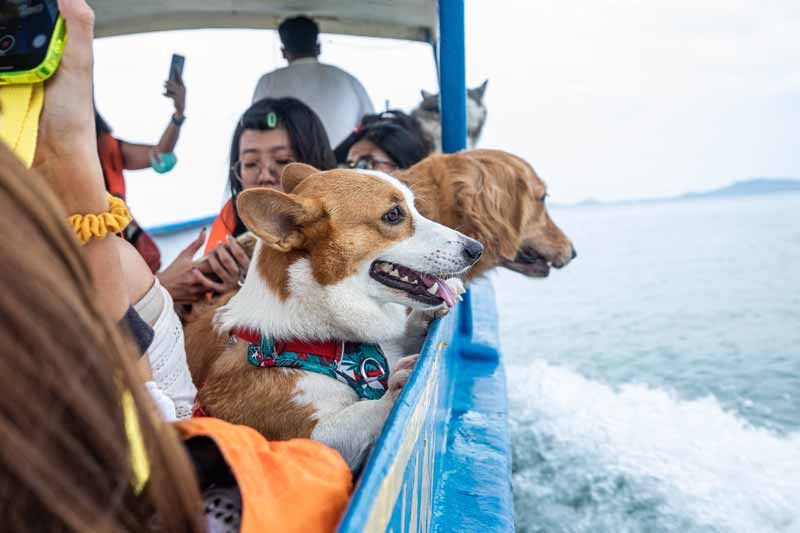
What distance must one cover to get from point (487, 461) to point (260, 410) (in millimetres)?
888

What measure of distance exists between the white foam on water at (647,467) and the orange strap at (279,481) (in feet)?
6.06

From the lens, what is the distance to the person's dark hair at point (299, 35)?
376cm

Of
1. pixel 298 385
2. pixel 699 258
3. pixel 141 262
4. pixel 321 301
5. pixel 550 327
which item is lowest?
pixel 699 258

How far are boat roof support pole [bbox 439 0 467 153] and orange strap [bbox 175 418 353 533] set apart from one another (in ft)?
6.93

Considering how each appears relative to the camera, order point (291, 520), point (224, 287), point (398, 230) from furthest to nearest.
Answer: point (224, 287) < point (398, 230) < point (291, 520)

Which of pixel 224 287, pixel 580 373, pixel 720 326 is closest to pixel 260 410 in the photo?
pixel 224 287

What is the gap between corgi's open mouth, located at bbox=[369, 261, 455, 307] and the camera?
1.48m

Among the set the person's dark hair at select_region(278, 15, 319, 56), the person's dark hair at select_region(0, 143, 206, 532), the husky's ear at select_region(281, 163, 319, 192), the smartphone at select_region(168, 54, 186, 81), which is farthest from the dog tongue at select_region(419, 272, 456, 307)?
the person's dark hair at select_region(278, 15, 319, 56)

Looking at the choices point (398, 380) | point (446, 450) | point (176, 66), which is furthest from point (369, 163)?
point (398, 380)

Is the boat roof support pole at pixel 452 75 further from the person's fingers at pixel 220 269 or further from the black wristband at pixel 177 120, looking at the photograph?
the black wristband at pixel 177 120

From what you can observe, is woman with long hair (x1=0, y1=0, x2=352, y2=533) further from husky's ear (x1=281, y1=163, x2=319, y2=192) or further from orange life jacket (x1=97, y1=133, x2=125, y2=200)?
orange life jacket (x1=97, y1=133, x2=125, y2=200)

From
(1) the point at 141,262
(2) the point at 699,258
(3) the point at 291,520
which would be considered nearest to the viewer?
Answer: (3) the point at 291,520

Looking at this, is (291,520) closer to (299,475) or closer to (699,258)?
(299,475)

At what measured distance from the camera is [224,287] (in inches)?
79.7
